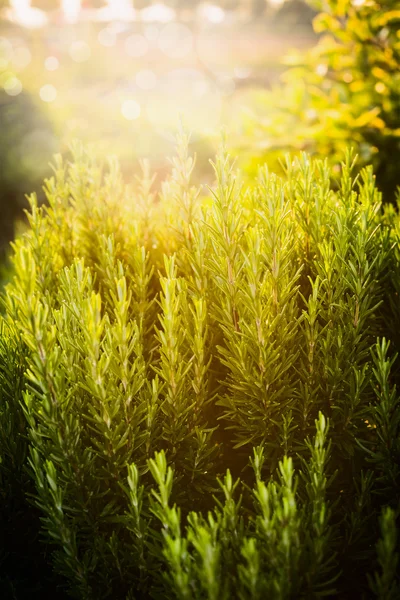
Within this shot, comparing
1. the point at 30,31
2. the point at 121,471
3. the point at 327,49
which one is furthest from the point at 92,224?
the point at 30,31

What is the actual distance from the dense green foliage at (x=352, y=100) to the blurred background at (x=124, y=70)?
15.3 ft

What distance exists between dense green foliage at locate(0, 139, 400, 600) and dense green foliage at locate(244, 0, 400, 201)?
191 cm

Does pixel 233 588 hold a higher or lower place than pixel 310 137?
lower

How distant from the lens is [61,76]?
428 inches

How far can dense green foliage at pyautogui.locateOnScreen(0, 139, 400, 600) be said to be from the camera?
58.9 inches

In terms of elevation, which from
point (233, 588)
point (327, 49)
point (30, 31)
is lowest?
point (233, 588)

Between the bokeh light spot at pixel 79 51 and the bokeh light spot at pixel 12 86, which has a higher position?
the bokeh light spot at pixel 79 51

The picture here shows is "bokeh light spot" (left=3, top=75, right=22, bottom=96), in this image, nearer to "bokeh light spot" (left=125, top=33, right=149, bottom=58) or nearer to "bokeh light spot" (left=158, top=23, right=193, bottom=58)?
"bokeh light spot" (left=125, top=33, right=149, bottom=58)

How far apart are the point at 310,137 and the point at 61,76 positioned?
28.9 ft

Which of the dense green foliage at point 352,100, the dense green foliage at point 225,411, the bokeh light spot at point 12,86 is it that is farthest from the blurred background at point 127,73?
the dense green foliage at point 225,411

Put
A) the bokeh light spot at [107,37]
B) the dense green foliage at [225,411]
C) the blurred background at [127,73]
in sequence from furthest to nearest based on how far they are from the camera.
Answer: the bokeh light spot at [107,37], the blurred background at [127,73], the dense green foliage at [225,411]

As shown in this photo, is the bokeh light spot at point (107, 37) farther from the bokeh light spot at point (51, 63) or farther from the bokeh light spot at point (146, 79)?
the bokeh light spot at point (146, 79)

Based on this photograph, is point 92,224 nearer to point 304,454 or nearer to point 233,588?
point 304,454

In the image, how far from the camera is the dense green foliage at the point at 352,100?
12.5 feet
